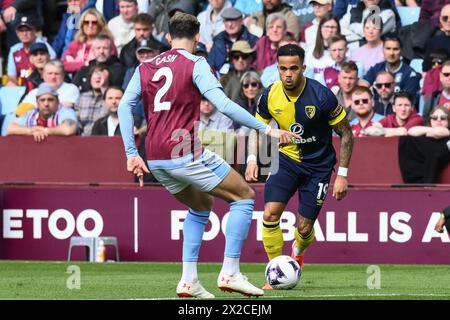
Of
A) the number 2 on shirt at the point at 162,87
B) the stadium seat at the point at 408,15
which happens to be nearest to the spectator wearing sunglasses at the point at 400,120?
the stadium seat at the point at 408,15

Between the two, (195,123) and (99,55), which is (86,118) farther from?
(195,123)

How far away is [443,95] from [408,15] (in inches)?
81.7

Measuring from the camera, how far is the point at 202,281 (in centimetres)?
1316

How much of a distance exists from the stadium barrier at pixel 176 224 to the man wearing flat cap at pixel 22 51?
3.74m

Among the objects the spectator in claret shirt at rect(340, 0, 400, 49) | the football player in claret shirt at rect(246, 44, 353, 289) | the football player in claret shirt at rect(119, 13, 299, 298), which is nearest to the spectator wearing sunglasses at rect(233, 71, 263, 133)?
the spectator in claret shirt at rect(340, 0, 400, 49)

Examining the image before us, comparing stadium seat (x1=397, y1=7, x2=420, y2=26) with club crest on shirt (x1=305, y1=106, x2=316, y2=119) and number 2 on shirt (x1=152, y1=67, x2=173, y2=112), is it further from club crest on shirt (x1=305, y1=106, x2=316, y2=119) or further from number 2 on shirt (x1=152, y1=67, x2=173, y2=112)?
number 2 on shirt (x1=152, y1=67, x2=173, y2=112)

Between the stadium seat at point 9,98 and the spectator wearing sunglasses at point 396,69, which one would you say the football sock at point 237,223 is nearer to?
the spectator wearing sunglasses at point 396,69

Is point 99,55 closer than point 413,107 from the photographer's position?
No

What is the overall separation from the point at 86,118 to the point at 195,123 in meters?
8.02

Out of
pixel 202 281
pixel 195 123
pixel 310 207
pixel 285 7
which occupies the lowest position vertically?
pixel 202 281

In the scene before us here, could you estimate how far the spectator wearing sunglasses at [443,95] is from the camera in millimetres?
16875

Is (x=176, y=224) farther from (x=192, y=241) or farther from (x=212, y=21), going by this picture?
(x=192, y=241)
